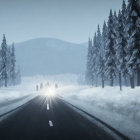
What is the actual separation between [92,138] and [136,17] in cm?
2811

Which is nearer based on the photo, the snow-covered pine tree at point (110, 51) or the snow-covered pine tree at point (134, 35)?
the snow-covered pine tree at point (134, 35)

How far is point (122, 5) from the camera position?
41.5 metres

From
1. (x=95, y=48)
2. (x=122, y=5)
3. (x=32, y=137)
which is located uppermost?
(x=122, y=5)

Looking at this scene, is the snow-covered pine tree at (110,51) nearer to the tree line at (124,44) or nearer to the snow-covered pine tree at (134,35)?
the tree line at (124,44)

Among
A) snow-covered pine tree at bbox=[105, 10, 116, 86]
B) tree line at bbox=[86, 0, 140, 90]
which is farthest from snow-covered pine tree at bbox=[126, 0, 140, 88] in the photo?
snow-covered pine tree at bbox=[105, 10, 116, 86]

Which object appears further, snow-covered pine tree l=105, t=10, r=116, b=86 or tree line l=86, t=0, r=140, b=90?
snow-covered pine tree l=105, t=10, r=116, b=86

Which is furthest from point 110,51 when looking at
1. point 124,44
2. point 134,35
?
point 134,35

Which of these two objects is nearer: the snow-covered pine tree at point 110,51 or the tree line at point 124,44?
the tree line at point 124,44

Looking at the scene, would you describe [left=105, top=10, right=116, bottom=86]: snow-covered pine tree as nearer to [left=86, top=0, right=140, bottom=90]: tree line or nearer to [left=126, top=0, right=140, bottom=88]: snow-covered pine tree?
[left=86, top=0, right=140, bottom=90]: tree line

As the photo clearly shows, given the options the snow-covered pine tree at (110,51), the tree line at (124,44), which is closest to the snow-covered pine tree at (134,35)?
the tree line at (124,44)

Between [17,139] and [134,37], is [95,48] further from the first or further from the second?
[17,139]

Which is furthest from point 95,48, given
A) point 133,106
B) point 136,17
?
point 133,106

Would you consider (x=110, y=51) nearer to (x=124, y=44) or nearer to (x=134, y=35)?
(x=124, y=44)

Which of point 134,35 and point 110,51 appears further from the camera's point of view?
point 110,51
